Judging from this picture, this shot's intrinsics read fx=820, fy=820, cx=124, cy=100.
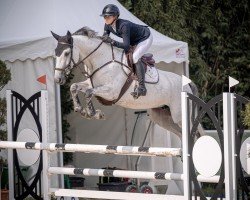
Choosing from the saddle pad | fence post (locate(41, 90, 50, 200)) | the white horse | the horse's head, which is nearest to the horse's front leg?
the white horse

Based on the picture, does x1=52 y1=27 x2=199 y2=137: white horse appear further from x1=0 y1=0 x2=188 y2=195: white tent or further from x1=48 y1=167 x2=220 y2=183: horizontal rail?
x1=0 y1=0 x2=188 y2=195: white tent

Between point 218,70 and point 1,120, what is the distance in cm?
635

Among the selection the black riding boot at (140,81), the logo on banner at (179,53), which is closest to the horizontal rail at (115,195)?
the black riding boot at (140,81)

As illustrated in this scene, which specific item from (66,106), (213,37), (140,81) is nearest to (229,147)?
(140,81)

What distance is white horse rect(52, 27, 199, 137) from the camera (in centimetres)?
798

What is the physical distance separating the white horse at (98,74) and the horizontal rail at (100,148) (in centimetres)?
45

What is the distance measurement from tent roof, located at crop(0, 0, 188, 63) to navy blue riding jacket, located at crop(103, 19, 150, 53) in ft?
3.50

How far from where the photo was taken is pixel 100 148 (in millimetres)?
7340

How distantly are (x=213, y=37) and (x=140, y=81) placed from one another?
5.94 m

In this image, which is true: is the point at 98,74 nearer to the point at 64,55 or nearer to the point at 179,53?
the point at 64,55

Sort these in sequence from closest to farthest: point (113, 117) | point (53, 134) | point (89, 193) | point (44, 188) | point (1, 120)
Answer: point (89, 193) < point (44, 188) < point (1, 120) < point (53, 134) < point (113, 117)

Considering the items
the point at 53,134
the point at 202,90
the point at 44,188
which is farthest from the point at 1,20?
the point at 202,90

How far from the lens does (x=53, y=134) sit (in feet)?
30.3

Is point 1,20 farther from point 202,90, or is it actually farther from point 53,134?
point 202,90
